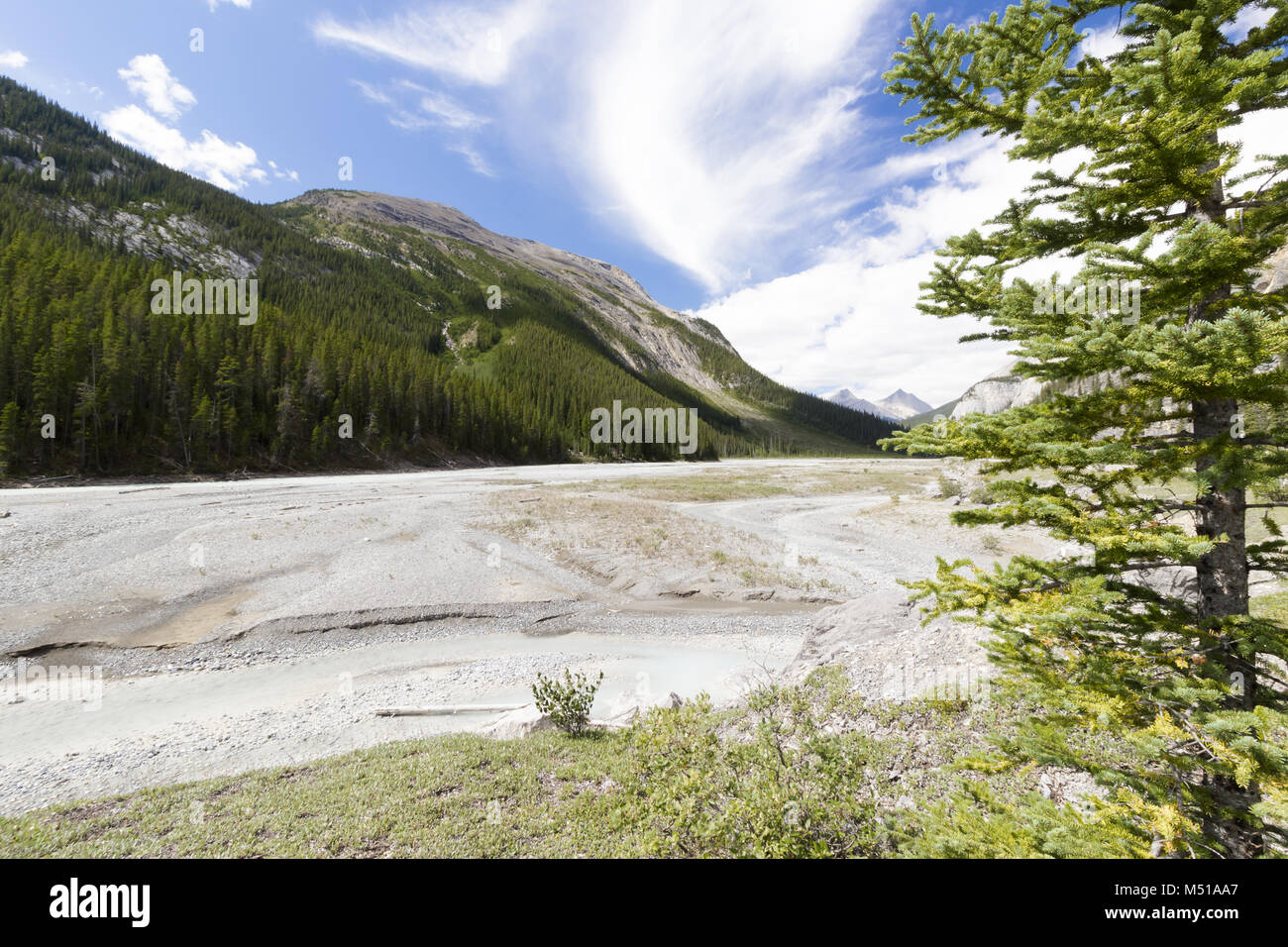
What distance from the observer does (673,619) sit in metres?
20.4

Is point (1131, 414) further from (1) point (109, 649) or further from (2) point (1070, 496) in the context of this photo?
(1) point (109, 649)

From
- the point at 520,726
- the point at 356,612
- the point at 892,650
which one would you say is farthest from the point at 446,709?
the point at 892,650

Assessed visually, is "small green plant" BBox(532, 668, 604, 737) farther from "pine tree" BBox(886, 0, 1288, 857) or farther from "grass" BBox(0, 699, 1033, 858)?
Result: "pine tree" BBox(886, 0, 1288, 857)

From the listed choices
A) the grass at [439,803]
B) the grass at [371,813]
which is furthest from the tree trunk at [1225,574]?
the grass at [371,813]

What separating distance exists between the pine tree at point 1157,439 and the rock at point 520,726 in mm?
8974

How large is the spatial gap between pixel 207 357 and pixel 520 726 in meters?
75.9

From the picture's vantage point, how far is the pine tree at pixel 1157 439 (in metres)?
3.49

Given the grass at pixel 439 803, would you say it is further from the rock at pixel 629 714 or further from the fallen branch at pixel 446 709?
the fallen branch at pixel 446 709

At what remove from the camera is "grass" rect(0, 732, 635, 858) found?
625 cm

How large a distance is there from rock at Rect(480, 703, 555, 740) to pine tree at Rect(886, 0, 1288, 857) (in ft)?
29.4

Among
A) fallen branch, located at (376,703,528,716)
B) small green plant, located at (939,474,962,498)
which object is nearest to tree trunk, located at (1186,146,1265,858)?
fallen branch, located at (376,703,528,716)
